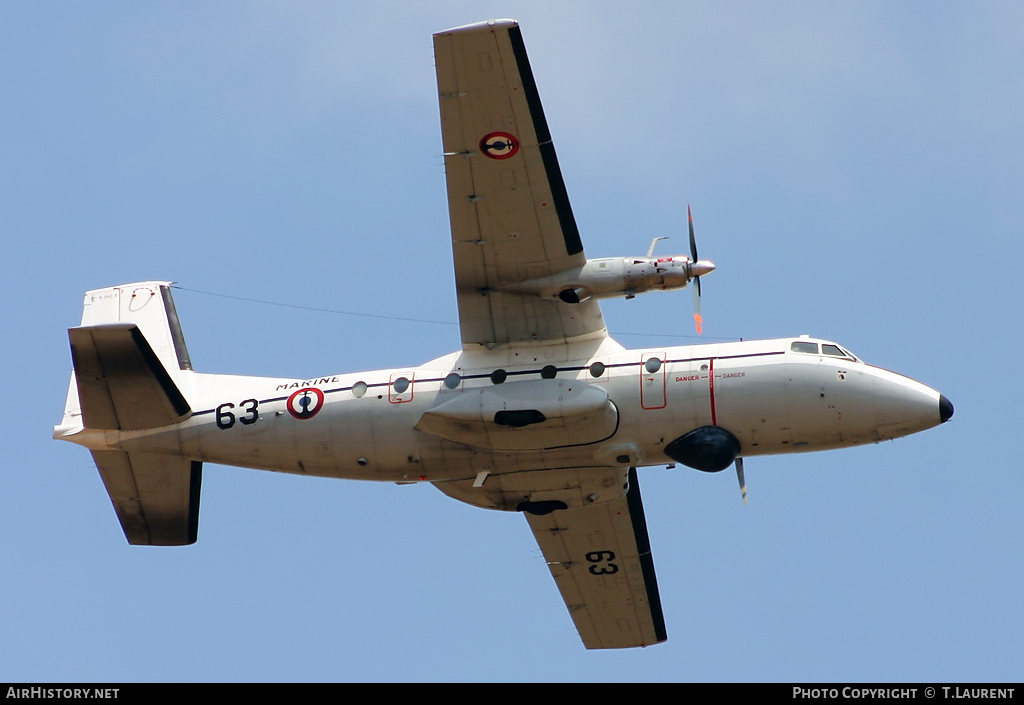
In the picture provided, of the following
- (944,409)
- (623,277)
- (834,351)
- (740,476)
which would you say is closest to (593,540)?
(740,476)

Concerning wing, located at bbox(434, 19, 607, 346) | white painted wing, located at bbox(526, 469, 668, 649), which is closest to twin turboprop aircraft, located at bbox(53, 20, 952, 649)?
wing, located at bbox(434, 19, 607, 346)

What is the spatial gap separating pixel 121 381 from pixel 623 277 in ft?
26.0

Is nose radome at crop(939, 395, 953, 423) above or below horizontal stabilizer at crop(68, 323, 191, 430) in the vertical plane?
below

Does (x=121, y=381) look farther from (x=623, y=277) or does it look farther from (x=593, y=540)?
(x=593, y=540)

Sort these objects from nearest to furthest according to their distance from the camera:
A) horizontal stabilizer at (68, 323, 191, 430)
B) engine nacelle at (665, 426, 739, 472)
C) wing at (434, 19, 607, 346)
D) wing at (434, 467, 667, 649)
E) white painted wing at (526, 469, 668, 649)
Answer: wing at (434, 19, 607, 346), engine nacelle at (665, 426, 739, 472), horizontal stabilizer at (68, 323, 191, 430), wing at (434, 467, 667, 649), white painted wing at (526, 469, 668, 649)

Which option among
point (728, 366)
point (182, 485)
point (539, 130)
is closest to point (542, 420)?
point (728, 366)

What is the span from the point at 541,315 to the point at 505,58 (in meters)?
4.11

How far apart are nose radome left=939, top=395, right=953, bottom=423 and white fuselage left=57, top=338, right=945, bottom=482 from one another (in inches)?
2.8

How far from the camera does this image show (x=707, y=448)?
20562 mm

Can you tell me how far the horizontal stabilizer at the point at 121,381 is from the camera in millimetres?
21422

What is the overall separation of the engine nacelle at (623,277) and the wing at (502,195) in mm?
198

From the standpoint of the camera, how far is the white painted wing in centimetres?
2389

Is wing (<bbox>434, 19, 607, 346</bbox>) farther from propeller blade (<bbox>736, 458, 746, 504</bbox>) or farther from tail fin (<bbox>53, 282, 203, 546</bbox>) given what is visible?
tail fin (<bbox>53, 282, 203, 546</bbox>)

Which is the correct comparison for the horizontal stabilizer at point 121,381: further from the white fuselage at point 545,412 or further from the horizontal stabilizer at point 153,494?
the horizontal stabilizer at point 153,494
